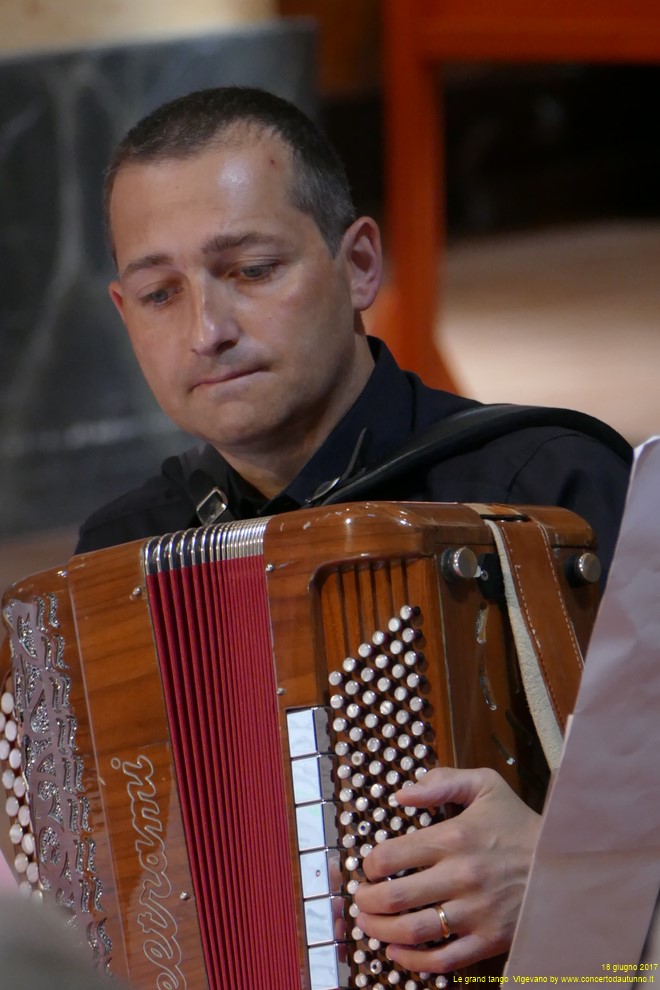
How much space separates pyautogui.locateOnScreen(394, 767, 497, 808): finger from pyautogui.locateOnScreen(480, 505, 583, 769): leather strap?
0.30 feet

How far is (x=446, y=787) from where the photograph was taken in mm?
1390

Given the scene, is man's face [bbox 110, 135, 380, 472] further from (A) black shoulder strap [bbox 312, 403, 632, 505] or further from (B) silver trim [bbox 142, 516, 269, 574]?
(B) silver trim [bbox 142, 516, 269, 574]

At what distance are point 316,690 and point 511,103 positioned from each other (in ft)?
28.4

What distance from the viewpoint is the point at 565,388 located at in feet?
18.7

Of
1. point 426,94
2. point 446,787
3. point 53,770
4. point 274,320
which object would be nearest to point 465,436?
point 274,320

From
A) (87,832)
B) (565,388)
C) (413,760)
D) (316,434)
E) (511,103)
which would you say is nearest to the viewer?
(413,760)

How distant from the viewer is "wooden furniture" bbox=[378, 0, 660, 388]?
4461 millimetres

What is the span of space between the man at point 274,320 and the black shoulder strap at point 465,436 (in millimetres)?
17

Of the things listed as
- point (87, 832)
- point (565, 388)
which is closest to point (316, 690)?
point (87, 832)

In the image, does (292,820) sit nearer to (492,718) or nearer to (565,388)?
(492,718)

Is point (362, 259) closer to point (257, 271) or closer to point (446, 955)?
point (257, 271)

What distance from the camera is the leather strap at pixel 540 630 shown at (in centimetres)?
146

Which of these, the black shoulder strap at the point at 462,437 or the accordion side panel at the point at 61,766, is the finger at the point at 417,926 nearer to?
the accordion side panel at the point at 61,766

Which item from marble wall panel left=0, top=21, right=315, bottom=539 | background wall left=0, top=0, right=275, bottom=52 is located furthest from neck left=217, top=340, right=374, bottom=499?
background wall left=0, top=0, right=275, bottom=52
